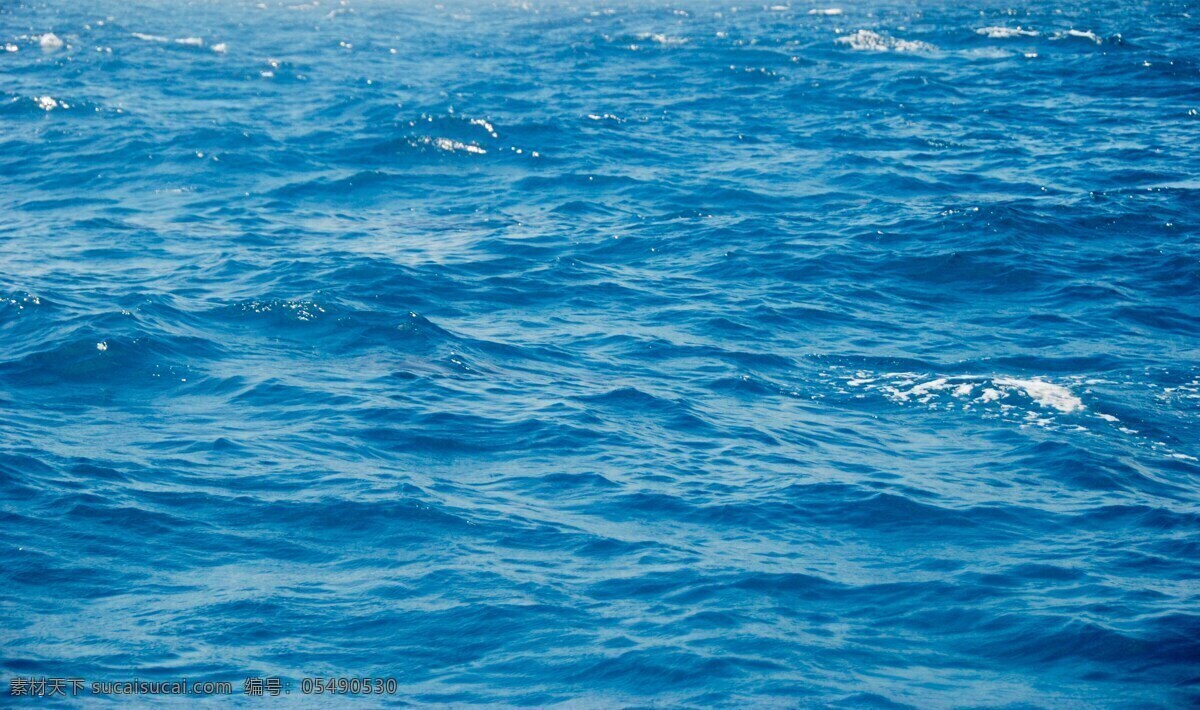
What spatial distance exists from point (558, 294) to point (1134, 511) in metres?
13.4

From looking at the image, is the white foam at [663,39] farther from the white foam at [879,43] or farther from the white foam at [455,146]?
the white foam at [455,146]

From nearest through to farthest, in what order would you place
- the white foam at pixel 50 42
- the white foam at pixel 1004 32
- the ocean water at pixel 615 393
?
the ocean water at pixel 615 393 → the white foam at pixel 1004 32 → the white foam at pixel 50 42

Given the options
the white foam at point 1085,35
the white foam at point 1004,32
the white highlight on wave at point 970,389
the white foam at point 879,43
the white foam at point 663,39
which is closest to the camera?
the white highlight on wave at point 970,389

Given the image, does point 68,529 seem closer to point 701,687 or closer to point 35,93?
point 701,687

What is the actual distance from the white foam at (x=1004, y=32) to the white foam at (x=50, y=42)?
42272 mm

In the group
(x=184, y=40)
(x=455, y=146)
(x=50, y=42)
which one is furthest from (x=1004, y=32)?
(x=50, y=42)

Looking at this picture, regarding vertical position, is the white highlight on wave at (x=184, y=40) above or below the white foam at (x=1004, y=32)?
below

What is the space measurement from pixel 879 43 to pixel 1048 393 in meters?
36.9

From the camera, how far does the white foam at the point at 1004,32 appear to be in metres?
54.0

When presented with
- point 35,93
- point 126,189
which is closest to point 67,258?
point 126,189

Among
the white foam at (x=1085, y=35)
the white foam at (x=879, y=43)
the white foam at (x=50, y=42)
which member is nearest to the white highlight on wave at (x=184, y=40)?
the white foam at (x=50, y=42)

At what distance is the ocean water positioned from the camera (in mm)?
14398

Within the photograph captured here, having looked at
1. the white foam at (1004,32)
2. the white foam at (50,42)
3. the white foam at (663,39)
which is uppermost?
the white foam at (1004,32)

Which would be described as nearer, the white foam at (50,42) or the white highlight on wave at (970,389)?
the white highlight on wave at (970,389)
